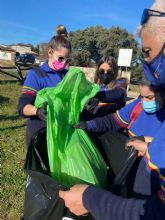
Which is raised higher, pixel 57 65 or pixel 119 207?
pixel 57 65

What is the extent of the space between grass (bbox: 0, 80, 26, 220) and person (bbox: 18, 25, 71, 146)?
48.9 inches

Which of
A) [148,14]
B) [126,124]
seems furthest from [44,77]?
[148,14]

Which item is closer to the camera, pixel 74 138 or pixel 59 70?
pixel 74 138

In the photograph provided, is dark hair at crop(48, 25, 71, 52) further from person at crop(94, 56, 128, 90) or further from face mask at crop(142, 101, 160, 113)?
face mask at crop(142, 101, 160, 113)

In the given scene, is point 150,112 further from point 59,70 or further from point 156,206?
point 59,70

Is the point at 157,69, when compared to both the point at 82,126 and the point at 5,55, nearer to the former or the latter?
the point at 82,126

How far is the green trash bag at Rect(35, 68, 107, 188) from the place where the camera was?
214cm

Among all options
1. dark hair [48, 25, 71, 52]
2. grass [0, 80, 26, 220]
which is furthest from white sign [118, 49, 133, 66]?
dark hair [48, 25, 71, 52]

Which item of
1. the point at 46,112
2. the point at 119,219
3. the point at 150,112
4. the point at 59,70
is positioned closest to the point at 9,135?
the point at 59,70

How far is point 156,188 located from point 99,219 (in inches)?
12.7

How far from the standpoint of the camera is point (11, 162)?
518cm

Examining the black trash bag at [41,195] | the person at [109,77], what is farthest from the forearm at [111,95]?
the black trash bag at [41,195]

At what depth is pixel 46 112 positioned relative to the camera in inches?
92.8

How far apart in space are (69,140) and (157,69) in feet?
2.94
